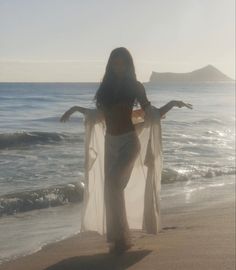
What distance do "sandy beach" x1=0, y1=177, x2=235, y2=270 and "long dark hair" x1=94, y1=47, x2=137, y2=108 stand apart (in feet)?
4.58

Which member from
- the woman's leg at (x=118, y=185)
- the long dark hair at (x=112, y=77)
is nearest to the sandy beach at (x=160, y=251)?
the woman's leg at (x=118, y=185)

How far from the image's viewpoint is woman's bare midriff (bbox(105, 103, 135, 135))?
576 centimetres

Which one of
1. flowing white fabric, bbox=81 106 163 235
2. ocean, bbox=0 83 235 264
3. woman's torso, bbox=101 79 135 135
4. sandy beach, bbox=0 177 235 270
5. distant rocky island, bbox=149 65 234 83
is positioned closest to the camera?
sandy beach, bbox=0 177 235 270

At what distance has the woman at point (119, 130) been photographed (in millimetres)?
5703

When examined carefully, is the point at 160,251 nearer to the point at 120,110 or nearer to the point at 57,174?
the point at 120,110

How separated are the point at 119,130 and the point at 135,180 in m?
0.65

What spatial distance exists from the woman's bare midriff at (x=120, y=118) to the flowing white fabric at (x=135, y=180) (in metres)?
0.21

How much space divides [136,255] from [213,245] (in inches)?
29.9

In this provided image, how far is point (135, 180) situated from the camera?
20.3 feet

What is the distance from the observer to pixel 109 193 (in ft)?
19.1

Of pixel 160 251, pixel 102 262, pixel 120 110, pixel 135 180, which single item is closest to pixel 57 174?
pixel 135 180

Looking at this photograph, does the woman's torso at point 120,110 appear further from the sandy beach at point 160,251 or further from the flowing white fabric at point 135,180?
the sandy beach at point 160,251

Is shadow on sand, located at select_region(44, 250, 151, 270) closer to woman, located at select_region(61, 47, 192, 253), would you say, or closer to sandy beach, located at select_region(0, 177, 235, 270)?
sandy beach, located at select_region(0, 177, 235, 270)

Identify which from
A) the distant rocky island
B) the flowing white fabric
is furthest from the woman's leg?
the distant rocky island
